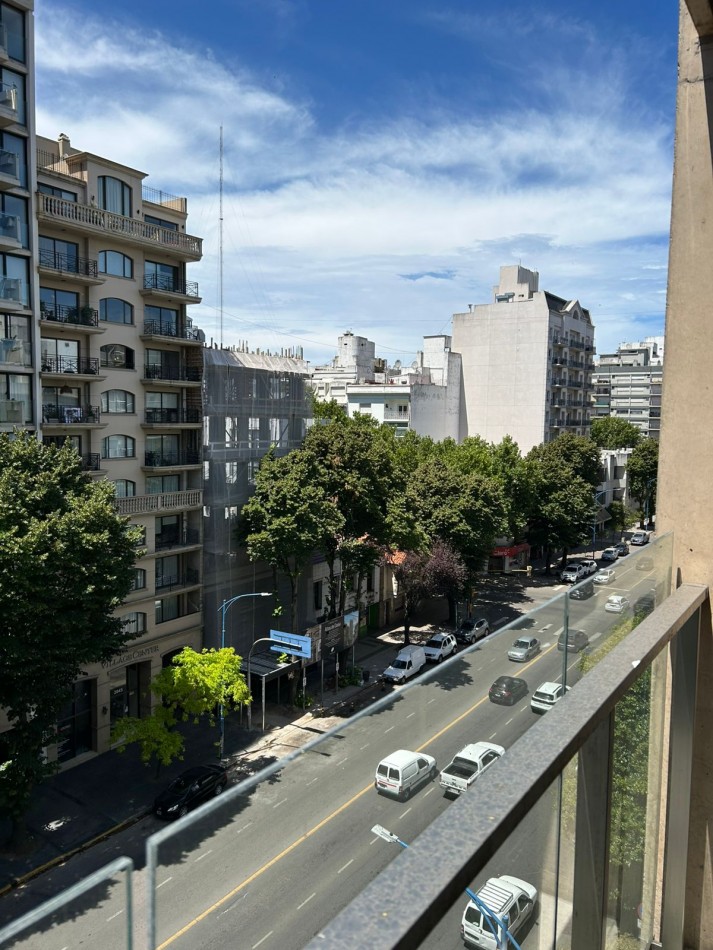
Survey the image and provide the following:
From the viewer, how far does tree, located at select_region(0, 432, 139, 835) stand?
54.0 feet

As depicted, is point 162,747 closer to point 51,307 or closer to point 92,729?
point 92,729

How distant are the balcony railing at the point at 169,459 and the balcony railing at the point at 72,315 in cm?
510

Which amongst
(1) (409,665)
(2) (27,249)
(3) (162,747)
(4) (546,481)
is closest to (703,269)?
(3) (162,747)

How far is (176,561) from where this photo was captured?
27.4 m

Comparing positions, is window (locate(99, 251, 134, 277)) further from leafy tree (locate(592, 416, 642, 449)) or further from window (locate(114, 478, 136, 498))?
leafy tree (locate(592, 416, 642, 449))

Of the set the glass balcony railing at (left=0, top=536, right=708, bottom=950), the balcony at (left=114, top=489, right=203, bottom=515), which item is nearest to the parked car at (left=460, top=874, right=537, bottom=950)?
the glass balcony railing at (left=0, top=536, right=708, bottom=950)

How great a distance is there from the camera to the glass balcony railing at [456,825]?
1.41m

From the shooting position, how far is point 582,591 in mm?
2982

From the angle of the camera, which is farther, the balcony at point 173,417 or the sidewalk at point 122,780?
the balcony at point 173,417

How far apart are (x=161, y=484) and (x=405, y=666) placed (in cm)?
1214

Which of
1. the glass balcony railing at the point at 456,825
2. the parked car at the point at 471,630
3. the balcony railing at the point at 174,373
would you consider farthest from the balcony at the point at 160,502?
the glass balcony railing at the point at 456,825

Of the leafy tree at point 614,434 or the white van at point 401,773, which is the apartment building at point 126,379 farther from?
the leafy tree at point 614,434

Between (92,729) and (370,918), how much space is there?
25636 millimetres

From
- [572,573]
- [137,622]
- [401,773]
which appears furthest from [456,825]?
[572,573]
